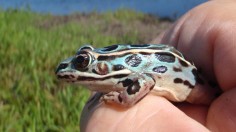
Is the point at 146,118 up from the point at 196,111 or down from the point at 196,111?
up

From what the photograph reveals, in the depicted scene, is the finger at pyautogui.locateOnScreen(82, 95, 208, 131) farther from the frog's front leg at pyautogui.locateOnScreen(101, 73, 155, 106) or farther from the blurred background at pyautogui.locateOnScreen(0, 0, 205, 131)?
the blurred background at pyautogui.locateOnScreen(0, 0, 205, 131)

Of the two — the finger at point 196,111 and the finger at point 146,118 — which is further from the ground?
the finger at point 146,118

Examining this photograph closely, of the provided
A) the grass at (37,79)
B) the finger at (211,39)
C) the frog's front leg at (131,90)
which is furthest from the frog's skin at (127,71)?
the grass at (37,79)

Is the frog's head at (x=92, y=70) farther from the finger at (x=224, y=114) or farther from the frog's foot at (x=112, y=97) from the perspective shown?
the finger at (x=224, y=114)

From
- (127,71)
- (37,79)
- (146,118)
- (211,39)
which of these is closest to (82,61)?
(127,71)

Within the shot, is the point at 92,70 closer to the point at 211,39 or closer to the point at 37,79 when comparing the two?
the point at 211,39

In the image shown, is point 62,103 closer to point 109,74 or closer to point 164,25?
point 109,74

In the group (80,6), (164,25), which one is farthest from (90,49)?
(80,6)

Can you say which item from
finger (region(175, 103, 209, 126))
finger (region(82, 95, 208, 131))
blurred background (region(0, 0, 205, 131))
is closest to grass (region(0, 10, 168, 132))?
blurred background (region(0, 0, 205, 131))
